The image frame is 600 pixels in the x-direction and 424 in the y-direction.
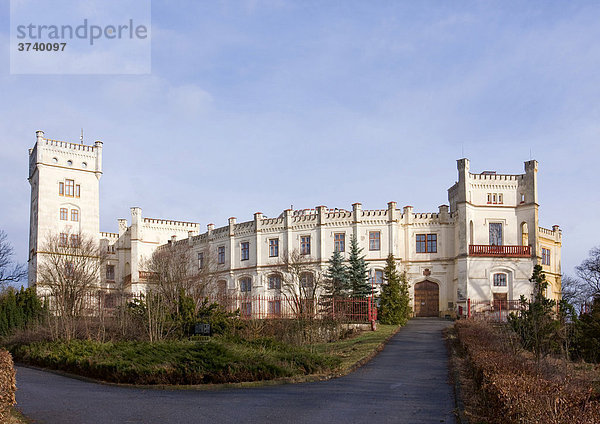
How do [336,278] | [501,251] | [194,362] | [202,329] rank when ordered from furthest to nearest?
[501,251] < [336,278] < [202,329] < [194,362]

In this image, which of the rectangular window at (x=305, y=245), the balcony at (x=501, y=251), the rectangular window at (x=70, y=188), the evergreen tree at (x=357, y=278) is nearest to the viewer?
the evergreen tree at (x=357, y=278)

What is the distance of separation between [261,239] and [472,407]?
37.7 m

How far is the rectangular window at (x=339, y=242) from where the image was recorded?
4491cm

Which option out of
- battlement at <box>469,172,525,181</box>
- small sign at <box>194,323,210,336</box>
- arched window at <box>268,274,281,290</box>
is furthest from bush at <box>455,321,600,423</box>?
arched window at <box>268,274,281,290</box>

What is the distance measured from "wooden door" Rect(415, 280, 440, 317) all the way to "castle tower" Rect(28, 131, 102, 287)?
88.9 feet

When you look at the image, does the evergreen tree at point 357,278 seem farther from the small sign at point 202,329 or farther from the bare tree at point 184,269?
the small sign at point 202,329

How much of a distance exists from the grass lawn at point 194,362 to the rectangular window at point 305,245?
27327 millimetres

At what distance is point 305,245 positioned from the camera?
152 feet

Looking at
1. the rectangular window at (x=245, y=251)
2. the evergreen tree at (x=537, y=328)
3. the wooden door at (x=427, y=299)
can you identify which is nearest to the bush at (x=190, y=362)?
the evergreen tree at (x=537, y=328)

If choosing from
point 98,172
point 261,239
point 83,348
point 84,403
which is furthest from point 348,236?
point 84,403

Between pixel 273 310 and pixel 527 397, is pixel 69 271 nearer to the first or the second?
pixel 273 310

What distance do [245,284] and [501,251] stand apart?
745 inches

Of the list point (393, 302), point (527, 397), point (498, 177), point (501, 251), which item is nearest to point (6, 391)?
point (527, 397)

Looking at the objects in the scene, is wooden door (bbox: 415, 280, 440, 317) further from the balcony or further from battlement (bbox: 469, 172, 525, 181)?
battlement (bbox: 469, 172, 525, 181)
